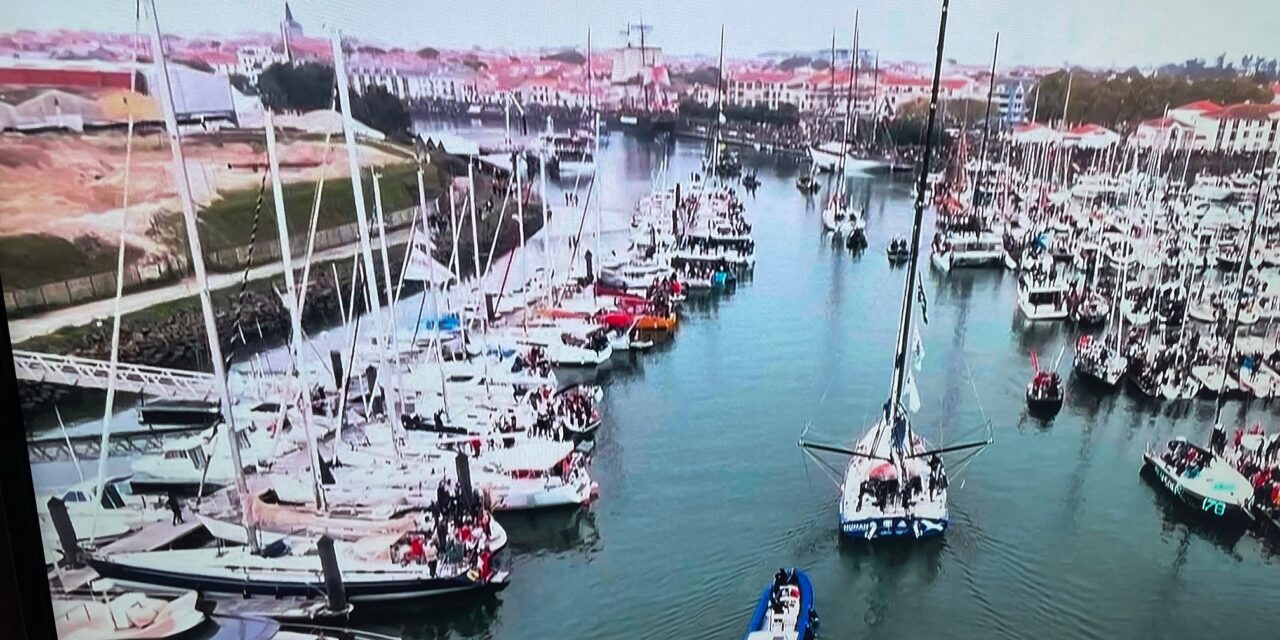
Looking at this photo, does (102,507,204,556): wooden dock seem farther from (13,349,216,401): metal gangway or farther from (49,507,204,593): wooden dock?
(13,349,216,401): metal gangway

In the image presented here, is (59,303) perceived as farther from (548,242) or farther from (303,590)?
(548,242)

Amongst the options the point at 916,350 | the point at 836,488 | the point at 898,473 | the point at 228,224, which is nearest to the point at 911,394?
the point at 916,350

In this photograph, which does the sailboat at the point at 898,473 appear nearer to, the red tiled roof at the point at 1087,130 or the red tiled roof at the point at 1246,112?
the red tiled roof at the point at 1087,130

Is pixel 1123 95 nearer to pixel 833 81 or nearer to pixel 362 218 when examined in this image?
pixel 833 81

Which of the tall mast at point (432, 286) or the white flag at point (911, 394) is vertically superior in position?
the tall mast at point (432, 286)

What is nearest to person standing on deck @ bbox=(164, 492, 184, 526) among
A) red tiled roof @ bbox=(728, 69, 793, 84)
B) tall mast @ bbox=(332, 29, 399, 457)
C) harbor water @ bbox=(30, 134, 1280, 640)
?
tall mast @ bbox=(332, 29, 399, 457)

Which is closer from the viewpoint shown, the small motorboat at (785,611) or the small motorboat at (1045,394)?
the small motorboat at (785,611)

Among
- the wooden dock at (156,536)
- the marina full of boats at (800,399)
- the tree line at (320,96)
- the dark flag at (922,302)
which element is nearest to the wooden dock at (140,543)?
the wooden dock at (156,536)
